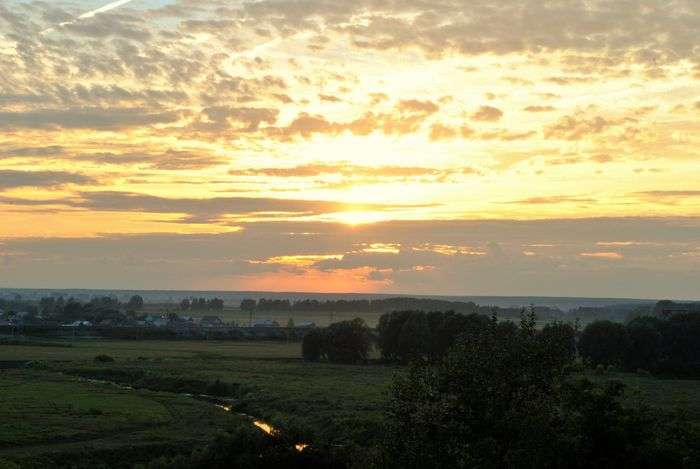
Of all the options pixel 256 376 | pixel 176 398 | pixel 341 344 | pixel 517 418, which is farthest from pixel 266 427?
pixel 341 344

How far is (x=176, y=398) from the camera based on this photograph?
278 ft

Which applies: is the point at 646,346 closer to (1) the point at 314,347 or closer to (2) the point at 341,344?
(2) the point at 341,344

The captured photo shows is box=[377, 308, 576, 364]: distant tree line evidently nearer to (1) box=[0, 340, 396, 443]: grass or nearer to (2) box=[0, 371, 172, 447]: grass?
(1) box=[0, 340, 396, 443]: grass

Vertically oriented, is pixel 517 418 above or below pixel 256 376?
above

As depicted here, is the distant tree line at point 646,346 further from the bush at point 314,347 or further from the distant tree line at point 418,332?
the bush at point 314,347

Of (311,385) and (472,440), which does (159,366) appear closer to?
(311,385)

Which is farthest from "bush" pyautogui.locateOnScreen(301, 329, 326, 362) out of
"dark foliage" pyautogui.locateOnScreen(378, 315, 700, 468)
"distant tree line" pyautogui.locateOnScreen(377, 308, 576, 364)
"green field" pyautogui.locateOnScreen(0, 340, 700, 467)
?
"dark foliage" pyautogui.locateOnScreen(378, 315, 700, 468)

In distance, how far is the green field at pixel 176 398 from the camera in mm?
57938

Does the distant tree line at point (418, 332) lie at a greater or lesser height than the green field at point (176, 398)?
greater

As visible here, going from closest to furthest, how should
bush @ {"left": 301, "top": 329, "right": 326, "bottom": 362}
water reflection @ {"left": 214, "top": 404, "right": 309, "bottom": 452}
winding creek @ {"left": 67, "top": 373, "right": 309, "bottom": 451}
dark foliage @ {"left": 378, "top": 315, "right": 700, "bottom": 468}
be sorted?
dark foliage @ {"left": 378, "top": 315, "right": 700, "bottom": 468} < water reflection @ {"left": 214, "top": 404, "right": 309, "bottom": 452} < winding creek @ {"left": 67, "top": 373, "right": 309, "bottom": 451} < bush @ {"left": 301, "top": 329, "right": 326, "bottom": 362}

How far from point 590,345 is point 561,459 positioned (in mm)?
99181

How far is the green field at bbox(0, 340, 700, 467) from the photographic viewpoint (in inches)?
2281

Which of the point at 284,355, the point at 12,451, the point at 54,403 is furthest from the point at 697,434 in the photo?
the point at 284,355

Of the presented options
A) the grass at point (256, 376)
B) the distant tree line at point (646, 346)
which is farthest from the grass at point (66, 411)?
the distant tree line at point (646, 346)
